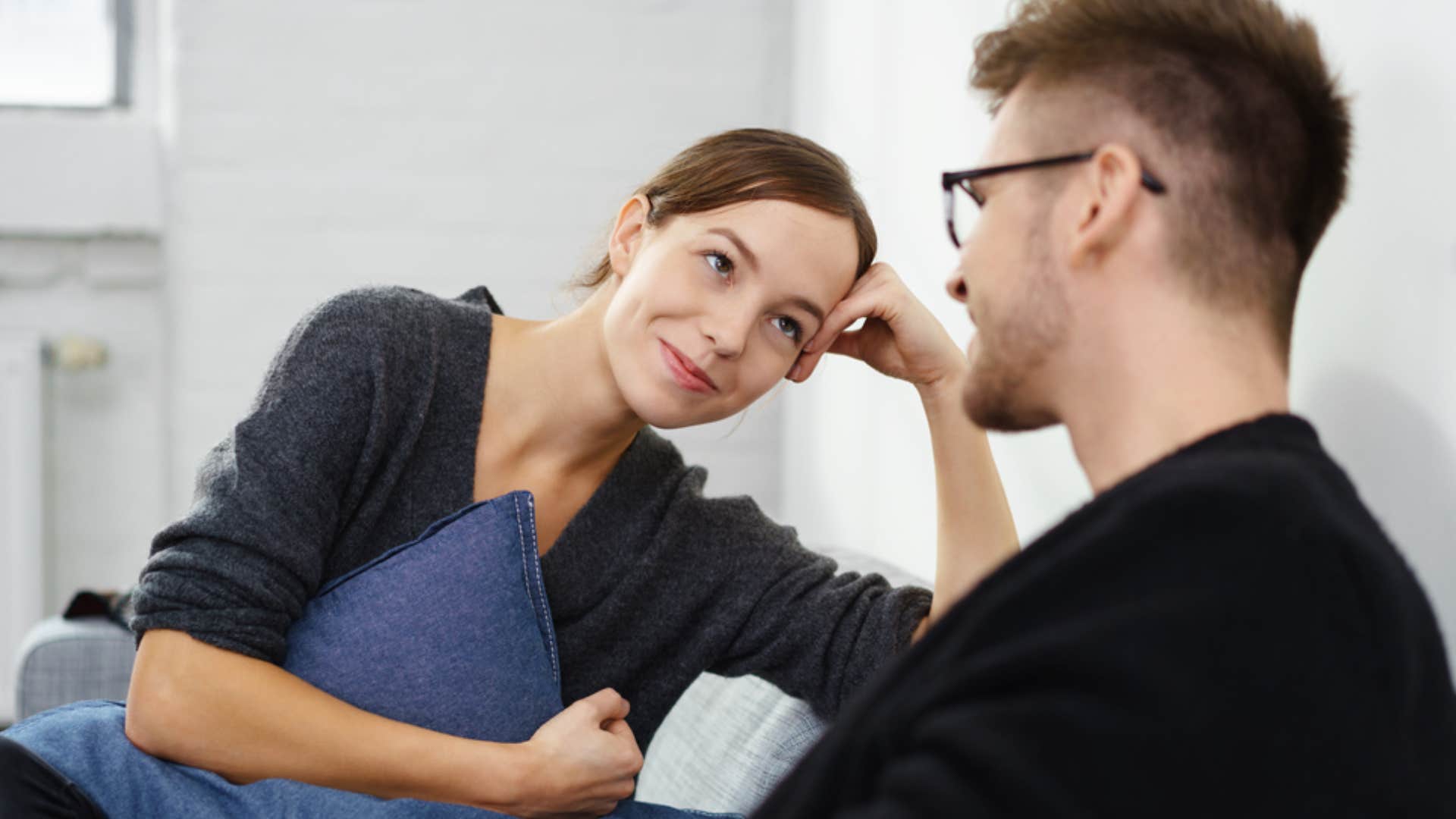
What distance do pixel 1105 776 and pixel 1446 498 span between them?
45cm

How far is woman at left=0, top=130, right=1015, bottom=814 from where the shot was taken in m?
1.28

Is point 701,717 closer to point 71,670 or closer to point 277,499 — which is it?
point 277,499

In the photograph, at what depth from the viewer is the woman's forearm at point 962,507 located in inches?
57.4

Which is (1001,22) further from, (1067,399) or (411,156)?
(411,156)

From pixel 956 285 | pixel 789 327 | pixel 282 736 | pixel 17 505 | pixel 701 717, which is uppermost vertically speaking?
pixel 956 285

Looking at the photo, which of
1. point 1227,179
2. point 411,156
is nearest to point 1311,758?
point 1227,179

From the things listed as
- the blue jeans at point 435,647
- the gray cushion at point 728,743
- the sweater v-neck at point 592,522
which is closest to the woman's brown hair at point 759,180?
the sweater v-neck at point 592,522

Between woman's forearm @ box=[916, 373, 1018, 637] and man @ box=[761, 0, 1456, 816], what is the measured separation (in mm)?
494

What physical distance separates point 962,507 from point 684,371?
34 cm

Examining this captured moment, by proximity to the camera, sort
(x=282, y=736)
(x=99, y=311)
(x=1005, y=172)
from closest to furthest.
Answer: (x=1005, y=172) → (x=282, y=736) → (x=99, y=311)

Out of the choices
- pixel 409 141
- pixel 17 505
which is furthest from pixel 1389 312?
pixel 17 505

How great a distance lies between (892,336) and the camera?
5.04 ft

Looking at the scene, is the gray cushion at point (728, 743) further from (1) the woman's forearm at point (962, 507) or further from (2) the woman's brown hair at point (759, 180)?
(2) the woman's brown hair at point (759, 180)

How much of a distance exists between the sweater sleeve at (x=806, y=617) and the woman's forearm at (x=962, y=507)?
51mm
